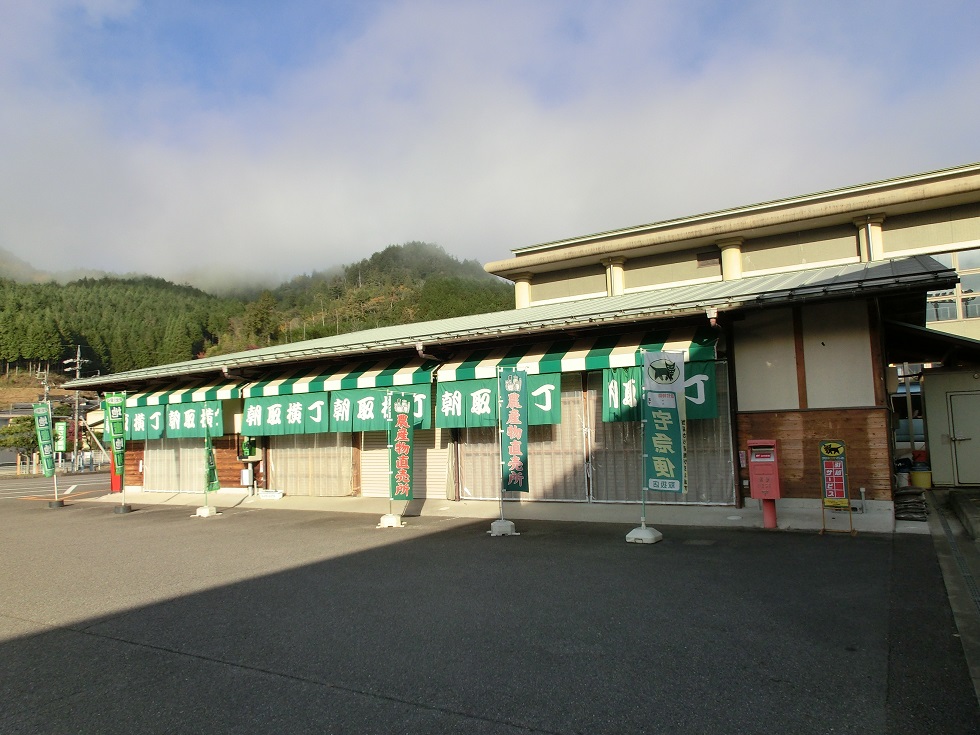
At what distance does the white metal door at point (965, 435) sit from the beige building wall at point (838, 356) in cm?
541

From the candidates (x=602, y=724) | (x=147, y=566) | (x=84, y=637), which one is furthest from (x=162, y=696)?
(x=147, y=566)

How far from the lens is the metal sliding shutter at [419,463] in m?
14.4

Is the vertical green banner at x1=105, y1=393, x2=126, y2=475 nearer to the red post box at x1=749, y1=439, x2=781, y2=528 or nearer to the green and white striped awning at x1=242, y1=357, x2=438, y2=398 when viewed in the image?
the green and white striped awning at x1=242, y1=357, x2=438, y2=398

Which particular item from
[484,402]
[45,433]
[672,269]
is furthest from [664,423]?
[45,433]

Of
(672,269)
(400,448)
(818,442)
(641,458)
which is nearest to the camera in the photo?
(818,442)

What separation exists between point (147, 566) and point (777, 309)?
35.7ft

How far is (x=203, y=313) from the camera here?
343 ft

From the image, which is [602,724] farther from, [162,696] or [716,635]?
[162,696]

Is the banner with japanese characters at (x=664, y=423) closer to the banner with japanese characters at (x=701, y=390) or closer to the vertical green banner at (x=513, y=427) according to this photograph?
the banner with japanese characters at (x=701, y=390)

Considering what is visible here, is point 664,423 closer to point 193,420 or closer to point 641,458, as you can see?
point 641,458

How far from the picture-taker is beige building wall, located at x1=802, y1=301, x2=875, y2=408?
1019cm

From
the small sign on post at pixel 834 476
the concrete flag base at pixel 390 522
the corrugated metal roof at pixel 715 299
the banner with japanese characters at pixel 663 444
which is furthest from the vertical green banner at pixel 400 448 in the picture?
the small sign on post at pixel 834 476

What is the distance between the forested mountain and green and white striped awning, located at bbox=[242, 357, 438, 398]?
52158 millimetres

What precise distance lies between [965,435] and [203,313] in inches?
4300
